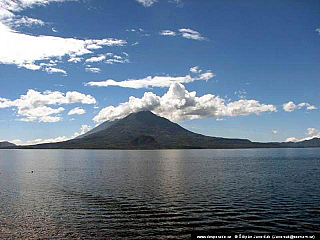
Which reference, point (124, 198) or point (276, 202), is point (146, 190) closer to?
point (124, 198)

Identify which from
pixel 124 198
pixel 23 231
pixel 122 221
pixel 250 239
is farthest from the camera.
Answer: pixel 124 198

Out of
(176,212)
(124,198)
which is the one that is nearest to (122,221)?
(176,212)

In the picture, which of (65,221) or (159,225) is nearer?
(159,225)

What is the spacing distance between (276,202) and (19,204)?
176 ft

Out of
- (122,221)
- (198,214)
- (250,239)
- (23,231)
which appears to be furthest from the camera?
(198,214)

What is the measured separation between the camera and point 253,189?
78.6 metres

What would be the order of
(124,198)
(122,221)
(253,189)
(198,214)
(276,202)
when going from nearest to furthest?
(122,221) → (198,214) → (276,202) → (124,198) → (253,189)

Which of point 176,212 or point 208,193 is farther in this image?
point 208,193

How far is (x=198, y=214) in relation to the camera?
52.3 metres

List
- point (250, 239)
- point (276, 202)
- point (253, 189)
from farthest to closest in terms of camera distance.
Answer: point (253, 189) → point (276, 202) → point (250, 239)

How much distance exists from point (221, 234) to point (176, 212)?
46.2ft

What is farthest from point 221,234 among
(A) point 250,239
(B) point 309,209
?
(B) point 309,209

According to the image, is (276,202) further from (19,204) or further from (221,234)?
(19,204)

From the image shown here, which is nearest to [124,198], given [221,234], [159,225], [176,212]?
[176,212]
